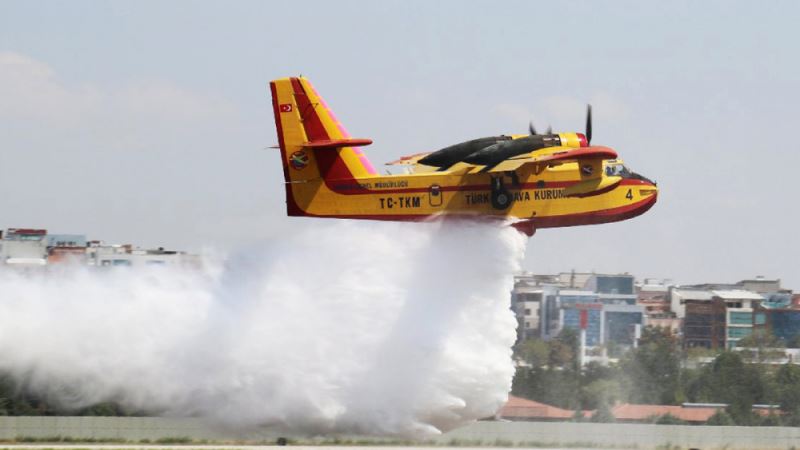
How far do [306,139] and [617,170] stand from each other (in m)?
8.35

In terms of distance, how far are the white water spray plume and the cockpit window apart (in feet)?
9.99

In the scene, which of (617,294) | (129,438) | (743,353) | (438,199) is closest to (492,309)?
(438,199)

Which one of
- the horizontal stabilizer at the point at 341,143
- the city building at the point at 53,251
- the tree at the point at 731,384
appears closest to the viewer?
the horizontal stabilizer at the point at 341,143

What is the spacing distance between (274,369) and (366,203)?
16.0 feet

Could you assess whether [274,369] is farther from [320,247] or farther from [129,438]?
[129,438]

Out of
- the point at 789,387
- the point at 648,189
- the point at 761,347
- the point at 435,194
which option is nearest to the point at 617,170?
the point at 648,189

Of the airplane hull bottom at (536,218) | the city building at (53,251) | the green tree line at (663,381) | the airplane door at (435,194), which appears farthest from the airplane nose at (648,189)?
the city building at (53,251)

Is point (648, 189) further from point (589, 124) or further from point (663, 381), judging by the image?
point (663, 381)

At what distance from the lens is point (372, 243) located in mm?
33938

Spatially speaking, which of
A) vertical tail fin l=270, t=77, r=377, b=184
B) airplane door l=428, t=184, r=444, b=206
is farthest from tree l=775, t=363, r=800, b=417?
vertical tail fin l=270, t=77, r=377, b=184

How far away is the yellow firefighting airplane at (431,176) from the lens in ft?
109

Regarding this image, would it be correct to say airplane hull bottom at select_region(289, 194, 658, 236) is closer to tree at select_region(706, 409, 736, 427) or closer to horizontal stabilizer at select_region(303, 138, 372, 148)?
horizontal stabilizer at select_region(303, 138, 372, 148)

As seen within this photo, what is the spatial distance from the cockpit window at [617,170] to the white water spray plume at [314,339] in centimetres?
304

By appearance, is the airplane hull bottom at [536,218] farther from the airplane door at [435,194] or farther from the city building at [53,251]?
the city building at [53,251]
